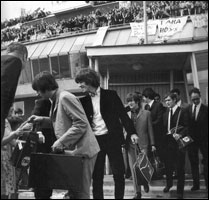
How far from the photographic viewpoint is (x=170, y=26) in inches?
114

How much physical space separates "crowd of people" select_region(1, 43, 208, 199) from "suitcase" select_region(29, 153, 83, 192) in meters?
0.07

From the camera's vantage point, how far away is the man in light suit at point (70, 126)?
7.31 ft

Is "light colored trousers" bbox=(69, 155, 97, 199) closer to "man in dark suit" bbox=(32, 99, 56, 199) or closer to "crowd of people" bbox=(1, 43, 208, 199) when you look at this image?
"crowd of people" bbox=(1, 43, 208, 199)

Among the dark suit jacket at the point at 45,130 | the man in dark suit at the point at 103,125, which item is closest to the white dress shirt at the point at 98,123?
the man in dark suit at the point at 103,125

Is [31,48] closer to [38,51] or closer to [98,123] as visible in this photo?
[38,51]

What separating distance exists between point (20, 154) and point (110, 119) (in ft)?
2.19

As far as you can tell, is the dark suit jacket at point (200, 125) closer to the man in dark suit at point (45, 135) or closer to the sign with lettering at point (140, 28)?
the sign with lettering at point (140, 28)

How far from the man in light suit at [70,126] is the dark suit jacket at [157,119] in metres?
1.16

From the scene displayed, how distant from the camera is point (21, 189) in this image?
338 centimetres

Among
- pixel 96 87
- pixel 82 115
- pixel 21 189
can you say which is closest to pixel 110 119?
pixel 96 87

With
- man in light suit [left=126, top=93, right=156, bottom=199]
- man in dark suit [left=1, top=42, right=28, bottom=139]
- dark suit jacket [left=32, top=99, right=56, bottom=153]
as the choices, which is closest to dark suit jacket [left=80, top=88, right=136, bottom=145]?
dark suit jacket [left=32, top=99, right=56, bottom=153]

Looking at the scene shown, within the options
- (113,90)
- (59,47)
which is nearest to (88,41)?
(59,47)

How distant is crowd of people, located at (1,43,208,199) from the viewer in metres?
2.25

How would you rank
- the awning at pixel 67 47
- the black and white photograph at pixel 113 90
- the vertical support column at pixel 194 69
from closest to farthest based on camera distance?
the black and white photograph at pixel 113 90, the awning at pixel 67 47, the vertical support column at pixel 194 69
